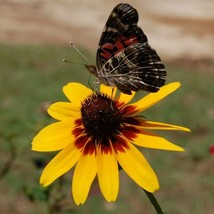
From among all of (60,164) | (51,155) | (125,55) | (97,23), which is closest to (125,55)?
(125,55)

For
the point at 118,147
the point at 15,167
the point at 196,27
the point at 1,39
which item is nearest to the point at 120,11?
the point at 118,147

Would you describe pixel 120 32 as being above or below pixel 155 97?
above

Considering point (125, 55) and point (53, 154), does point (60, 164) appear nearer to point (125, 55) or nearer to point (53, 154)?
point (125, 55)

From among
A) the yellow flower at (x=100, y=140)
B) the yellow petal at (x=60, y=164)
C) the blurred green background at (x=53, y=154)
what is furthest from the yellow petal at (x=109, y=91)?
the blurred green background at (x=53, y=154)

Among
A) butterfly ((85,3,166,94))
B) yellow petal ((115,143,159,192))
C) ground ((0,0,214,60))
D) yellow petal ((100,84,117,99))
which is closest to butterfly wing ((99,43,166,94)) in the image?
butterfly ((85,3,166,94))

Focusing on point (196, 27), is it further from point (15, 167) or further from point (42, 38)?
point (15, 167)
